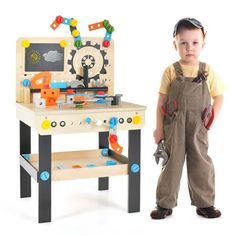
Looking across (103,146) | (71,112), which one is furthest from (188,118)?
(103,146)

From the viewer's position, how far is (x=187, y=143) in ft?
10.8

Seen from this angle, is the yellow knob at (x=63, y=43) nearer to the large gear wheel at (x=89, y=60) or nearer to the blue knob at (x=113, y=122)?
the large gear wheel at (x=89, y=60)

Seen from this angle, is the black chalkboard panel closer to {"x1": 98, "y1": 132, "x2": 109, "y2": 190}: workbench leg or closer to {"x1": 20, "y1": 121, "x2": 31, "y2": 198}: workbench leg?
{"x1": 20, "y1": 121, "x2": 31, "y2": 198}: workbench leg

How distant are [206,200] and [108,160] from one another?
0.67 m

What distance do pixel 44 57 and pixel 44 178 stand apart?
766 mm

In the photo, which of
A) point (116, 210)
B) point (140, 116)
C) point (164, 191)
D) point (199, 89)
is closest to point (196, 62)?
point (199, 89)

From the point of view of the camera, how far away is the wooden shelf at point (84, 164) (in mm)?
3311

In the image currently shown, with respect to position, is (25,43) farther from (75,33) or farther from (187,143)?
(187,143)

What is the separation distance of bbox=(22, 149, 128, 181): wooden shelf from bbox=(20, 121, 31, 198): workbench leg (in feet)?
0.25

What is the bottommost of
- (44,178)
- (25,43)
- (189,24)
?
(44,178)

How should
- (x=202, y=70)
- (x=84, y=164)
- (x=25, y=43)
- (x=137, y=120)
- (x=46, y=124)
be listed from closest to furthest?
1. (x=46, y=124)
2. (x=202, y=70)
3. (x=137, y=120)
4. (x=25, y=43)
5. (x=84, y=164)

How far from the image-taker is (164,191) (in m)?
3.35

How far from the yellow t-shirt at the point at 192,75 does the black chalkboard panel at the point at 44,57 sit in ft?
2.22

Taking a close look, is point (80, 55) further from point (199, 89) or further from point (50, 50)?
point (199, 89)
